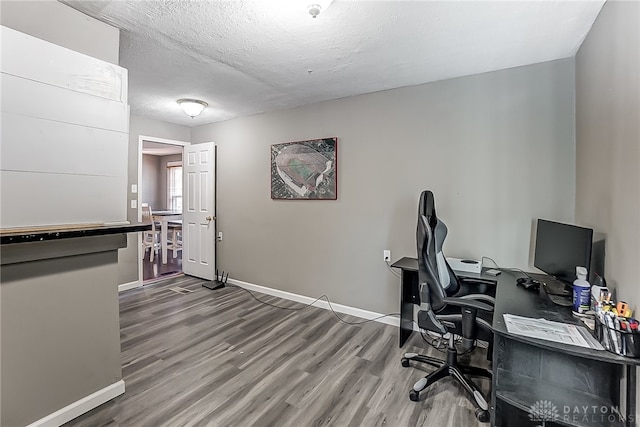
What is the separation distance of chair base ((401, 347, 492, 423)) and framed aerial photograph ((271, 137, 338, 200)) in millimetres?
1940

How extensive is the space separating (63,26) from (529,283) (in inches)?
134

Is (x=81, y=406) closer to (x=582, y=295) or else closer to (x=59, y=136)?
(x=59, y=136)

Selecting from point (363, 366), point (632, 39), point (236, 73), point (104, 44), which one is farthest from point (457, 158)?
point (104, 44)

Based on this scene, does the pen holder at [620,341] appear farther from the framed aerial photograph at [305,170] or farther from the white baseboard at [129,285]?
the white baseboard at [129,285]

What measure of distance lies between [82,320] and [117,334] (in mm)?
246

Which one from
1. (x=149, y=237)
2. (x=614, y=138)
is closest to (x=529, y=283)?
(x=614, y=138)

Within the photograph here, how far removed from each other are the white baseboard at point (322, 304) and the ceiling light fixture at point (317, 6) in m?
2.75

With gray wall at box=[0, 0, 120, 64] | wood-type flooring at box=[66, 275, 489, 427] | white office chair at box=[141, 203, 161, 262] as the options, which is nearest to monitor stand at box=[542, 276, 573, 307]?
wood-type flooring at box=[66, 275, 489, 427]

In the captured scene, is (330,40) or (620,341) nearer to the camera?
(620,341)

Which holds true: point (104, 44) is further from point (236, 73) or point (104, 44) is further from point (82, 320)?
point (82, 320)

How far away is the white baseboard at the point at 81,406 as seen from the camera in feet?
5.35

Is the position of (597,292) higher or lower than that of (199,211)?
lower

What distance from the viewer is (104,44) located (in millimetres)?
1905

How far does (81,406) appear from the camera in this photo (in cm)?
176
